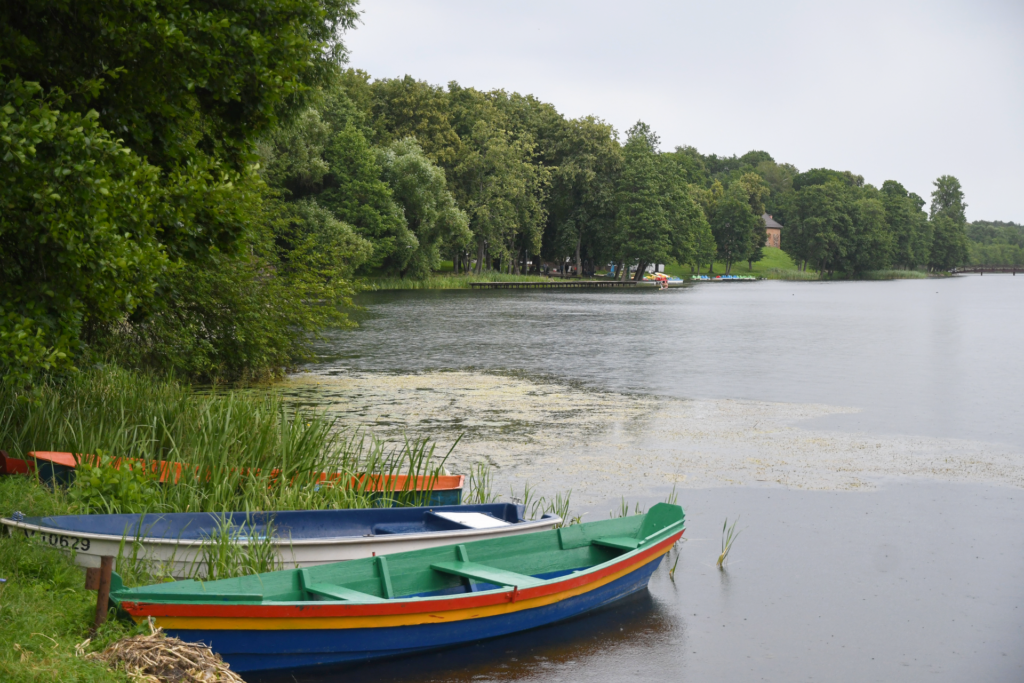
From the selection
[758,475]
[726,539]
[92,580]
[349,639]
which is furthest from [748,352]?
[92,580]

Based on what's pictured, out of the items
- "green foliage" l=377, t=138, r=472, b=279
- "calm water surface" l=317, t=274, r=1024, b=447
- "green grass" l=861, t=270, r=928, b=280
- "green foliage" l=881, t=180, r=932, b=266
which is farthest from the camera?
"green foliage" l=881, t=180, r=932, b=266

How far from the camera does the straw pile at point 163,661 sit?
4.95 m

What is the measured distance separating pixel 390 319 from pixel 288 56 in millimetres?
29112

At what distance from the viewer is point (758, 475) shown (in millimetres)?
12445

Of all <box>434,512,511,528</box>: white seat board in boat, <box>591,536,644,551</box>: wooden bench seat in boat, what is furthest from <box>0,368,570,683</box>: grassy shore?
<box>591,536,644,551</box>: wooden bench seat in boat

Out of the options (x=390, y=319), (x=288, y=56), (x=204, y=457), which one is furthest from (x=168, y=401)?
(x=390, y=319)

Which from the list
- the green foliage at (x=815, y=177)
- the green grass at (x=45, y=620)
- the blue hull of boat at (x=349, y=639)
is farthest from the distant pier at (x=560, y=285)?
the green foliage at (x=815, y=177)

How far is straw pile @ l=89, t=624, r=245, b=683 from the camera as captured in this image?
4.95 metres

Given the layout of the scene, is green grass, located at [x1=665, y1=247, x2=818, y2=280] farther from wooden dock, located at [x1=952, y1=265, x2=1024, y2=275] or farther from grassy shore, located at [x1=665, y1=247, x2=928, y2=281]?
wooden dock, located at [x1=952, y1=265, x2=1024, y2=275]

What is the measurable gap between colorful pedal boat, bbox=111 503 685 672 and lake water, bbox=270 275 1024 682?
27 centimetres

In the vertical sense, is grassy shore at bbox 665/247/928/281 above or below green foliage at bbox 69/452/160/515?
above

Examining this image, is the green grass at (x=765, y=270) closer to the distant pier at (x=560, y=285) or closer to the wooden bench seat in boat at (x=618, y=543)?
the distant pier at (x=560, y=285)

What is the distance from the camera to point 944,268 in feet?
493

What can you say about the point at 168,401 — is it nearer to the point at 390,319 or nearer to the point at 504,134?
the point at 390,319
